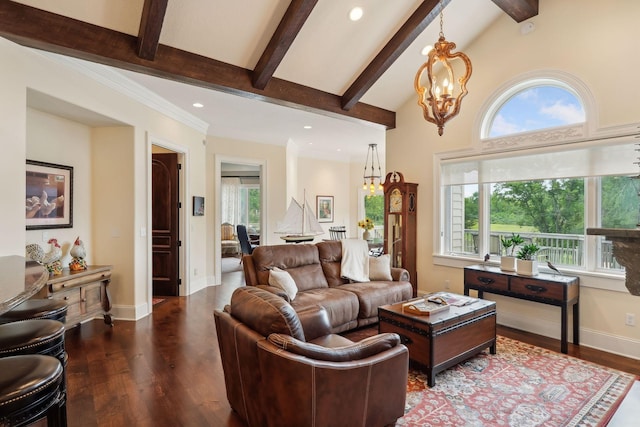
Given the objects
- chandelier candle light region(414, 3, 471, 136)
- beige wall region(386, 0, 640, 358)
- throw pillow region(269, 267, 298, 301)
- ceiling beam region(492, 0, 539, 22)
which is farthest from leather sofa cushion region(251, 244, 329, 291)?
ceiling beam region(492, 0, 539, 22)

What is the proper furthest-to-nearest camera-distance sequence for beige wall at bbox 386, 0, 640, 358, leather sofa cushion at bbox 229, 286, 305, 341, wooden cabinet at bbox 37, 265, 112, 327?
wooden cabinet at bbox 37, 265, 112, 327 < beige wall at bbox 386, 0, 640, 358 < leather sofa cushion at bbox 229, 286, 305, 341

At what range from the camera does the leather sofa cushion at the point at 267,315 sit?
5.95 ft

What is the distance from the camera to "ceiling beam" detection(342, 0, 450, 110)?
3639 mm

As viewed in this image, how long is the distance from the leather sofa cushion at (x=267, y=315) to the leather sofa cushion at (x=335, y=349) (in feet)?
0.26

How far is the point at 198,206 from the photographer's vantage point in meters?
5.84

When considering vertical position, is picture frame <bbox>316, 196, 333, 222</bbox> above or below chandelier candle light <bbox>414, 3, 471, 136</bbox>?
below

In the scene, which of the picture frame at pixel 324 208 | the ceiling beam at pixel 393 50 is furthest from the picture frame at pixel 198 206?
the picture frame at pixel 324 208

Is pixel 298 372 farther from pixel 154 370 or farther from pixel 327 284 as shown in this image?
pixel 327 284

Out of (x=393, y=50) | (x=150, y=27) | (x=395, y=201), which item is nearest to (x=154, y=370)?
(x=150, y=27)

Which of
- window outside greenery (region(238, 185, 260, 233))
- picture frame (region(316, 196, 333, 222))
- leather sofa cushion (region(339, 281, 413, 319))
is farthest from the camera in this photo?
window outside greenery (region(238, 185, 260, 233))

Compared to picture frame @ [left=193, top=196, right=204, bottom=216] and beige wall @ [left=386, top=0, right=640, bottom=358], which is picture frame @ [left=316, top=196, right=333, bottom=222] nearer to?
picture frame @ [left=193, top=196, right=204, bottom=216]

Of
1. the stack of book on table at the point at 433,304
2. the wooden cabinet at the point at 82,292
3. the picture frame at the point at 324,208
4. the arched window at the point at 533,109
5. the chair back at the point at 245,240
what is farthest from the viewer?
the picture frame at the point at 324,208

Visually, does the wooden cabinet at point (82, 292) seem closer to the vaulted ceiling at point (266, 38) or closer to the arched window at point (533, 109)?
the vaulted ceiling at point (266, 38)

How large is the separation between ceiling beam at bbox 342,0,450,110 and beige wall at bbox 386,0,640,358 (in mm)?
773
